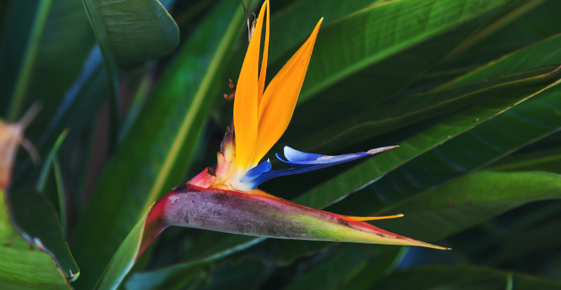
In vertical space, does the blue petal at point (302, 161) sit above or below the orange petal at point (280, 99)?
below

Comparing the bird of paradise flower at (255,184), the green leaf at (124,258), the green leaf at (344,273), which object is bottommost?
the green leaf at (344,273)

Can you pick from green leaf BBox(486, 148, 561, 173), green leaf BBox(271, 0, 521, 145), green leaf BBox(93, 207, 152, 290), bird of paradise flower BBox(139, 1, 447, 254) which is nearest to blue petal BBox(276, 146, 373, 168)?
bird of paradise flower BBox(139, 1, 447, 254)

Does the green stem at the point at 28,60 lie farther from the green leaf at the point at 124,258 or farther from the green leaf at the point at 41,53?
the green leaf at the point at 124,258

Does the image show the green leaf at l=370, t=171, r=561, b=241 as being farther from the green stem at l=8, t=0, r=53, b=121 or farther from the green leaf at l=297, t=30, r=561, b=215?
the green stem at l=8, t=0, r=53, b=121

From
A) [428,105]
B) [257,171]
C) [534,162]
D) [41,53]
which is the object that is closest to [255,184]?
[257,171]

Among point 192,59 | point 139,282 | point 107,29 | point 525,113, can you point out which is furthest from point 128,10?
point 525,113

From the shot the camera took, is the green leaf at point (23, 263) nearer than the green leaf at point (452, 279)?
Yes

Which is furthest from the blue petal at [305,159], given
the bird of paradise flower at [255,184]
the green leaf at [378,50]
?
the green leaf at [378,50]

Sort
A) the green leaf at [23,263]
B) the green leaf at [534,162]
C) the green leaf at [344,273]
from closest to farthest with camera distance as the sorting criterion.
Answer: the green leaf at [23,263]
the green leaf at [534,162]
the green leaf at [344,273]
